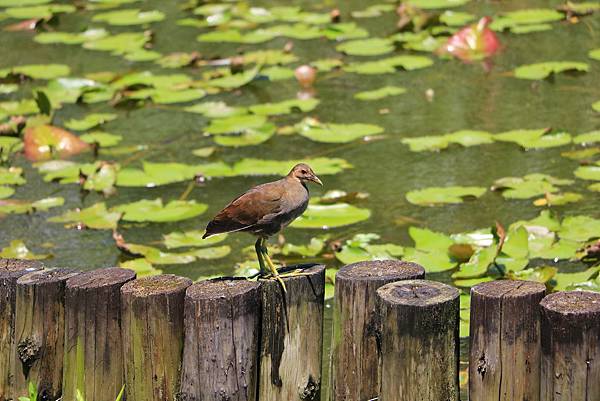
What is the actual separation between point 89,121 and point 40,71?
143 centimetres

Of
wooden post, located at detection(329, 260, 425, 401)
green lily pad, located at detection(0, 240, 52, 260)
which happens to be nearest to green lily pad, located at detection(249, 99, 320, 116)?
green lily pad, located at detection(0, 240, 52, 260)

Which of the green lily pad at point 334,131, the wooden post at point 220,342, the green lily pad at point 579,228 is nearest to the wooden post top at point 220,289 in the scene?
the wooden post at point 220,342

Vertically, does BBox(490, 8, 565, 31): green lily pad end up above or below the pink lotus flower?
above

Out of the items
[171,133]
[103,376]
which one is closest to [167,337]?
[103,376]

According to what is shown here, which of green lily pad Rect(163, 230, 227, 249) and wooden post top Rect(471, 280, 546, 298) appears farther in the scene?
green lily pad Rect(163, 230, 227, 249)

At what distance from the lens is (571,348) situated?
9.61 feet

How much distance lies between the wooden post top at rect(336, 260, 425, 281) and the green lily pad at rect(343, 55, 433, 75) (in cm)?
480

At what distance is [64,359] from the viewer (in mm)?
3398

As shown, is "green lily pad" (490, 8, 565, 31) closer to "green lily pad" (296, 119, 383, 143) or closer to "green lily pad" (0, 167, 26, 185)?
"green lily pad" (296, 119, 383, 143)

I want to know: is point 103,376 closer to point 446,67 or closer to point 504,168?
point 504,168

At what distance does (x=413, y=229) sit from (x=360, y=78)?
317cm

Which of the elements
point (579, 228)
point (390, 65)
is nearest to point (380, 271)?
point (579, 228)

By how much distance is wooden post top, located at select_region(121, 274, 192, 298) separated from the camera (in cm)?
322

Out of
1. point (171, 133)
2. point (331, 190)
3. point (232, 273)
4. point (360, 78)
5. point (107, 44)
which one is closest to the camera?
point (232, 273)
